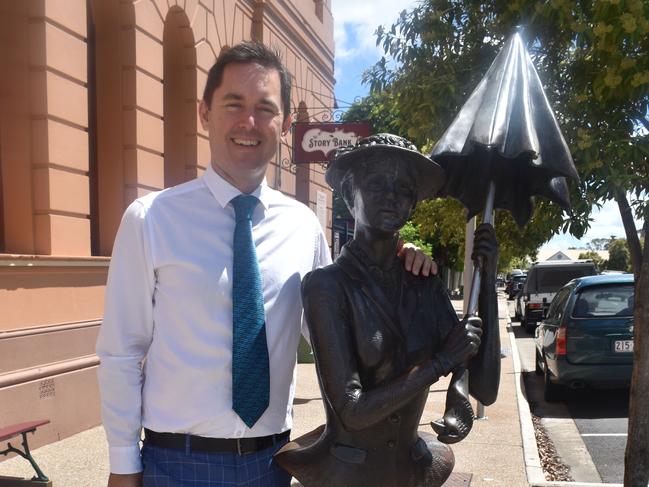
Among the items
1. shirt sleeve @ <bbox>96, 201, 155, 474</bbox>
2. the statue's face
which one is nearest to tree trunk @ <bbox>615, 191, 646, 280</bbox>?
the statue's face

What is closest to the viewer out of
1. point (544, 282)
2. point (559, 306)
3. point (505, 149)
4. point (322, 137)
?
point (505, 149)

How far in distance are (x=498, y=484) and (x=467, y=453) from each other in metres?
0.84

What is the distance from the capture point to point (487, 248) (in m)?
2.25

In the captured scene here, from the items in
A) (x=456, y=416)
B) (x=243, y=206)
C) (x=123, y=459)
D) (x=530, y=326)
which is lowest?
(x=530, y=326)

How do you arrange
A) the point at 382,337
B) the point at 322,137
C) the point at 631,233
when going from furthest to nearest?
the point at 322,137, the point at 631,233, the point at 382,337

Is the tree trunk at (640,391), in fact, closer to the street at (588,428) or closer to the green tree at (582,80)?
the green tree at (582,80)

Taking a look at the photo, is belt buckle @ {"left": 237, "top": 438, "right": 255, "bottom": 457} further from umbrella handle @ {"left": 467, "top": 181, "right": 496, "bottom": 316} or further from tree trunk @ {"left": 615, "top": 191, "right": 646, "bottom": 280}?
tree trunk @ {"left": 615, "top": 191, "right": 646, "bottom": 280}

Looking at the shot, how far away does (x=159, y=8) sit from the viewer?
7.85 meters

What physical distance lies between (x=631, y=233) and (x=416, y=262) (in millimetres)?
2727

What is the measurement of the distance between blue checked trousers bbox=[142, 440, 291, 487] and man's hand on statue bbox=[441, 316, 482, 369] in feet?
2.56

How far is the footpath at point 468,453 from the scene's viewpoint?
5113mm

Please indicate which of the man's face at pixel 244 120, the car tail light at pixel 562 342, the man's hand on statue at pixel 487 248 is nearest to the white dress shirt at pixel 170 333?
the man's face at pixel 244 120

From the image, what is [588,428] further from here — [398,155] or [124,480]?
[124,480]

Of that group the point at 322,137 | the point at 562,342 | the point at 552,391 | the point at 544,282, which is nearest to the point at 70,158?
the point at 322,137
